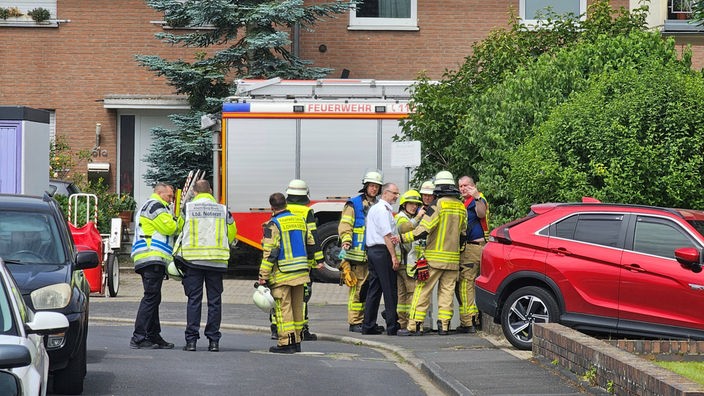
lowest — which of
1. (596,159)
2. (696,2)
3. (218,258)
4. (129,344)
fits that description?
(129,344)

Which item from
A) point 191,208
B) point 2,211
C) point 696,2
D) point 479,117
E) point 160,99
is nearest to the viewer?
point 2,211

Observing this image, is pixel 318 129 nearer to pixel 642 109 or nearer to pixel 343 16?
pixel 343 16

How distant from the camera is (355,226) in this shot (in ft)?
53.0

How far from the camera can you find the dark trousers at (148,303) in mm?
14281

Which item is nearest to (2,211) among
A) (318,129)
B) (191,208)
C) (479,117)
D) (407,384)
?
(191,208)

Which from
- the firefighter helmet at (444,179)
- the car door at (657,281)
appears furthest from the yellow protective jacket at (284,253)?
the car door at (657,281)

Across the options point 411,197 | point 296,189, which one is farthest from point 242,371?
point 411,197

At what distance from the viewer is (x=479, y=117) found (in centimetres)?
1780

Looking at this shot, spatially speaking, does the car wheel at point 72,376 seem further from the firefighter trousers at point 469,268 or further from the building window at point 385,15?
the building window at point 385,15

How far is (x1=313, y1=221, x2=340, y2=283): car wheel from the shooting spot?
2312cm

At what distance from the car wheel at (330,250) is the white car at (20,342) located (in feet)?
47.3

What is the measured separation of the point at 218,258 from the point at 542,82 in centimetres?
520

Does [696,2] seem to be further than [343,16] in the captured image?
No

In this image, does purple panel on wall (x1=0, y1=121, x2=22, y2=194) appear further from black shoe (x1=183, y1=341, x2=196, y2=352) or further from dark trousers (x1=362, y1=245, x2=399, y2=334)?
dark trousers (x1=362, y1=245, x2=399, y2=334)
